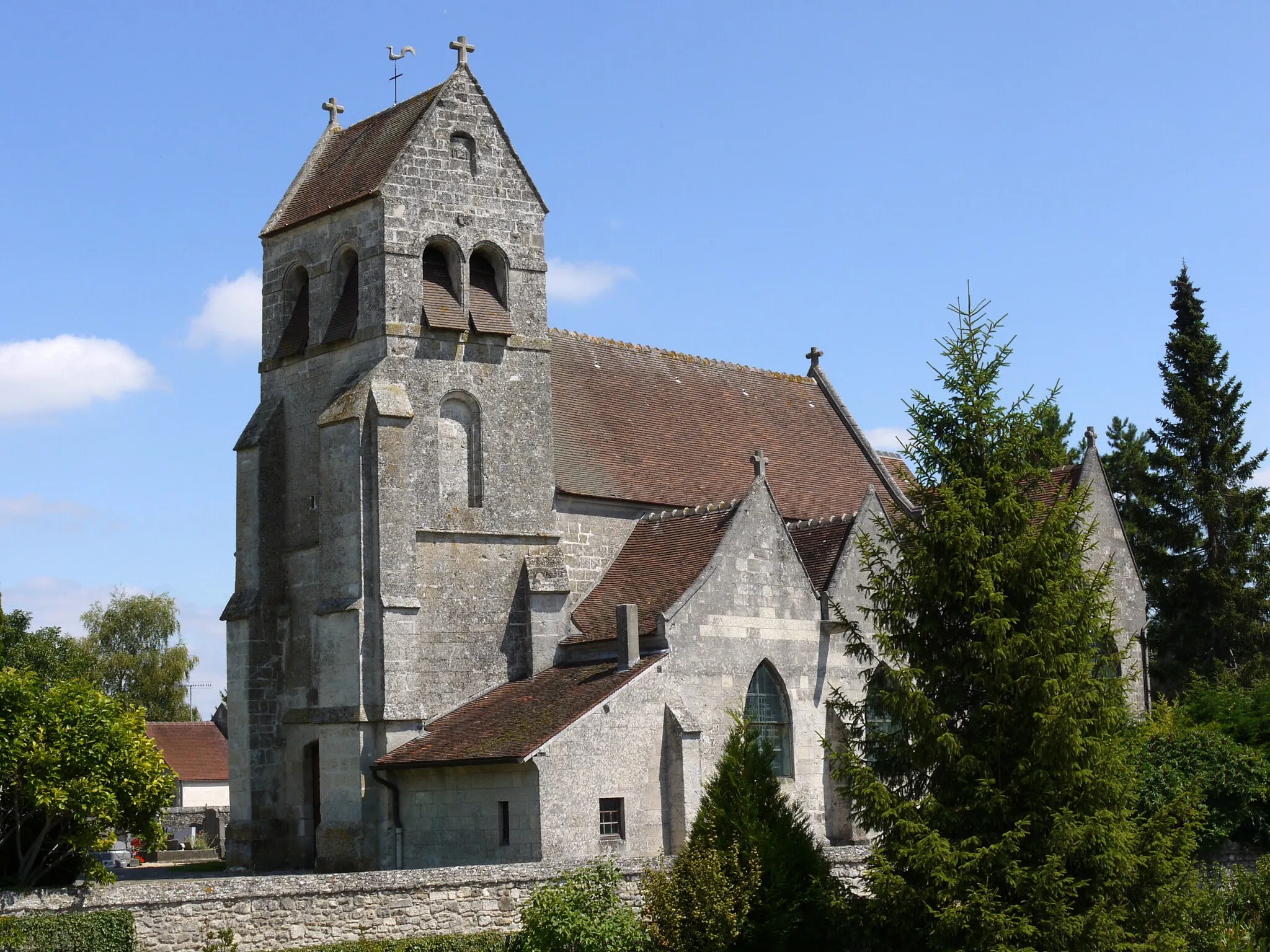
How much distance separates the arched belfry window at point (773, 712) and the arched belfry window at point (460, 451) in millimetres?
6571

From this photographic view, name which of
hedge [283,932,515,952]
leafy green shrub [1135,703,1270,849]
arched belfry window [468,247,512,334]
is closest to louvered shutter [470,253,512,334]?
arched belfry window [468,247,512,334]

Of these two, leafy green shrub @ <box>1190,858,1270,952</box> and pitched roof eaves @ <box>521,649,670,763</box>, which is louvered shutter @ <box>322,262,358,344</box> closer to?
pitched roof eaves @ <box>521,649,670,763</box>

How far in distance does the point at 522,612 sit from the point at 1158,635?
2541cm

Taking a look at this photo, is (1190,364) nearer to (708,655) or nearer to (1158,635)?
(1158,635)

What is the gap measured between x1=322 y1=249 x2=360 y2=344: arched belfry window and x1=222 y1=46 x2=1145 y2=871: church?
6cm

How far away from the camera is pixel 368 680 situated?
30.0 m

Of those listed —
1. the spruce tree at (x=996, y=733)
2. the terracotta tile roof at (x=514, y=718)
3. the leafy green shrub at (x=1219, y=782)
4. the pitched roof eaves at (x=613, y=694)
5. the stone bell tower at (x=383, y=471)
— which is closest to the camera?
the spruce tree at (x=996, y=733)

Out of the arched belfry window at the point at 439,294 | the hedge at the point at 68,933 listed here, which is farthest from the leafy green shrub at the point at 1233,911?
the arched belfry window at the point at 439,294

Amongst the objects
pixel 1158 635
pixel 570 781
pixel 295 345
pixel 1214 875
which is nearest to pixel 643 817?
pixel 570 781

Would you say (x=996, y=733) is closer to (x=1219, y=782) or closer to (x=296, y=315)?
(x=1219, y=782)

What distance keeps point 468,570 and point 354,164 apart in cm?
919

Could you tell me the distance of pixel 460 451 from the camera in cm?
3191

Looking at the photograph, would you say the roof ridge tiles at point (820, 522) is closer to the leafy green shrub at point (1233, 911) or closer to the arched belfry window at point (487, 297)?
the arched belfry window at point (487, 297)

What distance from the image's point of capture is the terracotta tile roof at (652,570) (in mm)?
30500
